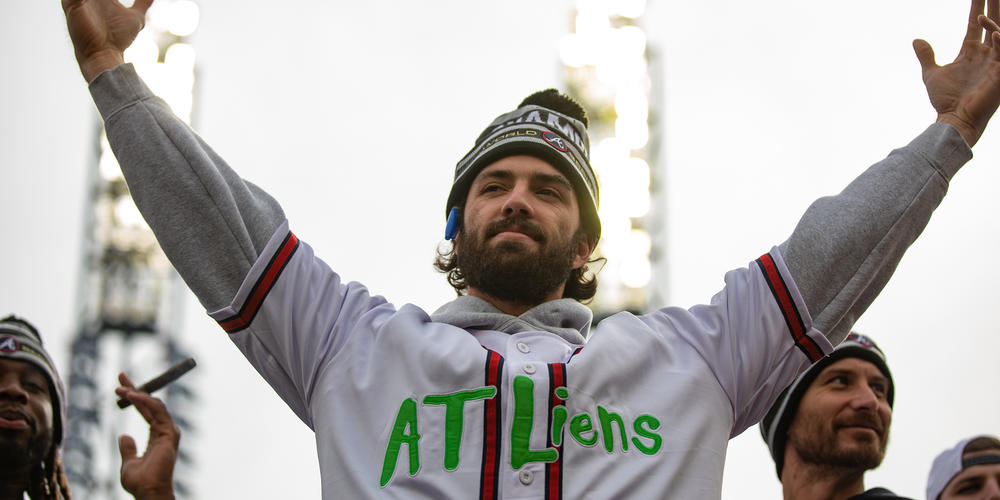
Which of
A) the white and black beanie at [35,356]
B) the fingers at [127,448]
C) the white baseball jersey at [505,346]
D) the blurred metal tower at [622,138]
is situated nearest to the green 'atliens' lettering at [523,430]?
the white baseball jersey at [505,346]

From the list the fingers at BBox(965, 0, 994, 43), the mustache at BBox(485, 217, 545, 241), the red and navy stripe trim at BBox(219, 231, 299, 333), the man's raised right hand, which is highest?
the fingers at BBox(965, 0, 994, 43)

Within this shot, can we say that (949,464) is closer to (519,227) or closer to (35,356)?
(519,227)

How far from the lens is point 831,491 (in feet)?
13.9

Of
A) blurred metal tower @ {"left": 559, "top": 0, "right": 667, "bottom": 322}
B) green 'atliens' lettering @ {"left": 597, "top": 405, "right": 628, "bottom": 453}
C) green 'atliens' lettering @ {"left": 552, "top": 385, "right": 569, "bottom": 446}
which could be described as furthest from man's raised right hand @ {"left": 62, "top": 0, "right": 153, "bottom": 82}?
blurred metal tower @ {"left": 559, "top": 0, "right": 667, "bottom": 322}

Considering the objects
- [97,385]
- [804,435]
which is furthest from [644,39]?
[804,435]

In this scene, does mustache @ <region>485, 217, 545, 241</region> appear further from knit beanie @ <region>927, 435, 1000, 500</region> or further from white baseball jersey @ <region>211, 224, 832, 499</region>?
knit beanie @ <region>927, 435, 1000, 500</region>

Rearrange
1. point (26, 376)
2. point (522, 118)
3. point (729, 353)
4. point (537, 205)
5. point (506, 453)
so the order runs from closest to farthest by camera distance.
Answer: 1. point (506, 453)
2. point (729, 353)
3. point (537, 205)
4. point (522, 118)
5. point (26, 376)

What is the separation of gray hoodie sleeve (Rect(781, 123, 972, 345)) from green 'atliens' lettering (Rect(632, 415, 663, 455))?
504 mm

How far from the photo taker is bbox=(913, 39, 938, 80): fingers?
134 inches

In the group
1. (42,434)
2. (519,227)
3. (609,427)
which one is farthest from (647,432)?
(42,434)

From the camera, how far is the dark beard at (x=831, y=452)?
4.22 metres

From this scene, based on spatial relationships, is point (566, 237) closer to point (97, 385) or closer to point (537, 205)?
point (537, 205)

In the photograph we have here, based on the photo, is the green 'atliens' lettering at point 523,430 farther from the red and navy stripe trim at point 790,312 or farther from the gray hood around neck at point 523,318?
the red and navy stripe trim at point 790,312

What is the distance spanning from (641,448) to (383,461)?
0.59m
